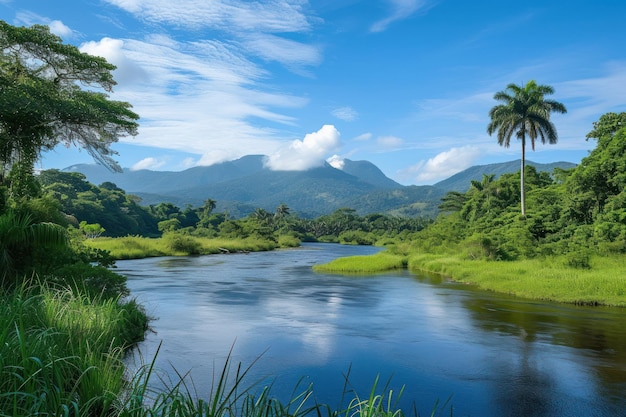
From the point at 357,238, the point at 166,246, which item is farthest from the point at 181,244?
the point at 357,238

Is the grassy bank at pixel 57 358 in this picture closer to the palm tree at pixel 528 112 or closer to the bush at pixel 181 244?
the palm tree at pixel 528 112

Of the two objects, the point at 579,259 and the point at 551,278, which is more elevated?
the point at 579,259

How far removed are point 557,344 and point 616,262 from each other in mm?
16241

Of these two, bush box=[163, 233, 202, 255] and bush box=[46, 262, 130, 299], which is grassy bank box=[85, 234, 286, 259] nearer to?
bush box=[163, 233, 202, 255]

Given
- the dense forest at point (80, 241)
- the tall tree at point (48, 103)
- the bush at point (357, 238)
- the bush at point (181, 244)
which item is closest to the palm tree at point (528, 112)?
the dense forest at point (80, 241)

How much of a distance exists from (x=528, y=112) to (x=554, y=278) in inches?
911

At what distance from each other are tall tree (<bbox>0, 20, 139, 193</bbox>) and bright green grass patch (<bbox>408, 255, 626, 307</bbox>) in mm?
23083

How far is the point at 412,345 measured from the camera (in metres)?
17.3

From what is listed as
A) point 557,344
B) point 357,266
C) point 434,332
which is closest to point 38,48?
Result: point 434,332

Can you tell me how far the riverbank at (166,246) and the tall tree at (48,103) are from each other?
28643 mm

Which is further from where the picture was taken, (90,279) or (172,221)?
(172,221)

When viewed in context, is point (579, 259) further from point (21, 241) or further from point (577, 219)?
point (21, 241)

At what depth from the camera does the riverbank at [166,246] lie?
192ft

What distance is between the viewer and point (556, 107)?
46906mm
